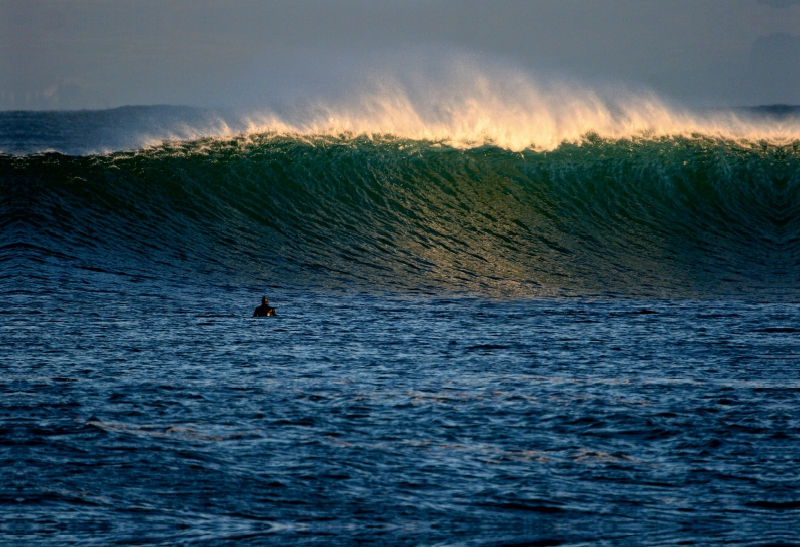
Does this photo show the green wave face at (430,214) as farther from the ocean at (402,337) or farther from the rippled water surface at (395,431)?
the rippled water surface at (395,431)

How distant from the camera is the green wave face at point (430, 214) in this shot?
16547mm

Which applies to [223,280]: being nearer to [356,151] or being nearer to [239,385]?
[239,385]

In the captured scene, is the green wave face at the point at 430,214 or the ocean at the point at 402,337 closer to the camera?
the ocean at the point at 402,337

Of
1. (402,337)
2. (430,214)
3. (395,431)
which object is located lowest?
(395,431)

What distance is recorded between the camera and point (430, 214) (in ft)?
67.4

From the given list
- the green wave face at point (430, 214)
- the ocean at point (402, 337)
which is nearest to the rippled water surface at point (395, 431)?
the ocean at point (402, 337)

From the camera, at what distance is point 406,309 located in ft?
43.0

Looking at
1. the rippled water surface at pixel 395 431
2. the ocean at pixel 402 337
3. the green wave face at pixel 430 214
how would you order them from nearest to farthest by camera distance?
the rippled water surface at pixel 395 431, the ocean at pixel 402 337, the green wave face at pixel 430 214

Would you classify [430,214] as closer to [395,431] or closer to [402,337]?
[402,337]

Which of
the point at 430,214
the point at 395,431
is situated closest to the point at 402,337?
the point at 395,431

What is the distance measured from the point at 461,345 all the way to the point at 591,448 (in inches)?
153

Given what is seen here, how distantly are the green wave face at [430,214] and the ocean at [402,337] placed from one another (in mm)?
87

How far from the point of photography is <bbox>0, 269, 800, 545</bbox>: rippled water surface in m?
5.30

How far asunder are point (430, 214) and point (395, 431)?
13.8 m
